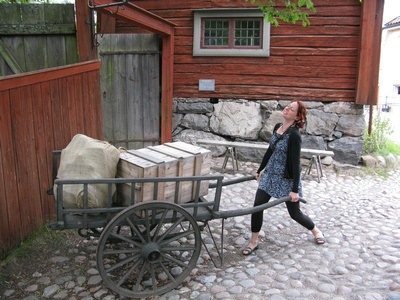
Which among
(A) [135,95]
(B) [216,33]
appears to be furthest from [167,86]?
(B) [216,33]

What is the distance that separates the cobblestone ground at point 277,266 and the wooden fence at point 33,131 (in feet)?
1.47

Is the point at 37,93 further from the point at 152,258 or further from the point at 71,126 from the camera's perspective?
the point at 152,258

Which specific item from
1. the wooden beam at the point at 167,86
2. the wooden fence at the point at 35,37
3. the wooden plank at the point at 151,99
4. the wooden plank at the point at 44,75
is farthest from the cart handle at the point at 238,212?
the wooden plank at the point at 151,99

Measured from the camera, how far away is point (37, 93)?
4.48 meters

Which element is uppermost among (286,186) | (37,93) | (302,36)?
(302,36)

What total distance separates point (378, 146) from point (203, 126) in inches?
151

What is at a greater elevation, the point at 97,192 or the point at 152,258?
the point at 97,192

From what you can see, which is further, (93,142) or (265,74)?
(265,74)

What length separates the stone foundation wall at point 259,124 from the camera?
830 cm

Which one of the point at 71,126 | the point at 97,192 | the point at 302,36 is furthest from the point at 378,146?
the point at 97,192

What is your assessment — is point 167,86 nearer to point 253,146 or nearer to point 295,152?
point 253,146

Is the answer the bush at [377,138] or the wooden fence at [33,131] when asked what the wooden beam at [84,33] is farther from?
the bush at [377,138]

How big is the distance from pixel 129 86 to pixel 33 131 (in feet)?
11.5

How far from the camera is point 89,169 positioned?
11.8ft
